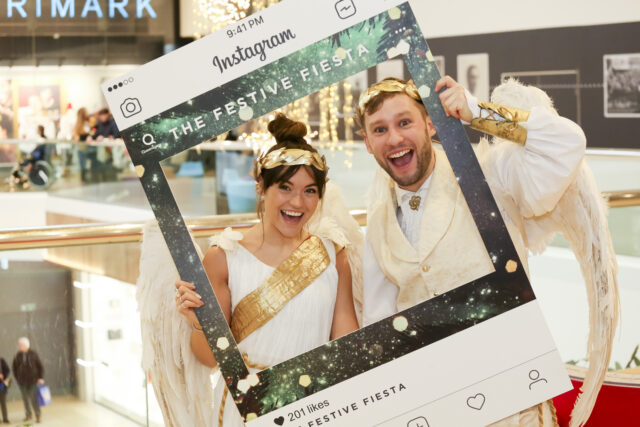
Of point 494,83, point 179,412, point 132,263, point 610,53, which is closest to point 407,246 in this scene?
point 179,412

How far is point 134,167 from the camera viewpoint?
69.9 inches

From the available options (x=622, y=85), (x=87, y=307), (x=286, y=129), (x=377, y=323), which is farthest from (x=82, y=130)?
(x=377, y=323)

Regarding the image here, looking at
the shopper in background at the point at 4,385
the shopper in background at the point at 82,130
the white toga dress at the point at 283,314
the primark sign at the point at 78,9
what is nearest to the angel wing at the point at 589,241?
the white toga dress at the point at 283,314

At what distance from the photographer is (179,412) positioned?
2.10 metres

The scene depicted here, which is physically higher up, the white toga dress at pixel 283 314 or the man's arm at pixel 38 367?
the white toga dress at pixel 283 314

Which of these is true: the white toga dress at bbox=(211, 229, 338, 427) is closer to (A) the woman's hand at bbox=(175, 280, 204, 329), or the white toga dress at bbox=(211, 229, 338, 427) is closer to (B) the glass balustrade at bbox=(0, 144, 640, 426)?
(A) the woman's hand at bbox=(175, 280, 204, 329)

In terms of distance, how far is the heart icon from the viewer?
1789 mm

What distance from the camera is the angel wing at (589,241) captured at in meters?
1.95

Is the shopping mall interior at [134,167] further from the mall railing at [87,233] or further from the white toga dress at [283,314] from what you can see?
the white toga dress at [283,314]

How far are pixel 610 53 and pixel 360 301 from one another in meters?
6.29

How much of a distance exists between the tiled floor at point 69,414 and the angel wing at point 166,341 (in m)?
1.25

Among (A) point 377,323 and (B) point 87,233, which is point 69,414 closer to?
(B) point 87,233

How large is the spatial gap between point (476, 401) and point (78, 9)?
1365 centimetres

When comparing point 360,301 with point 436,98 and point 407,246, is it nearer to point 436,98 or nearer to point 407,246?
point 407,246
